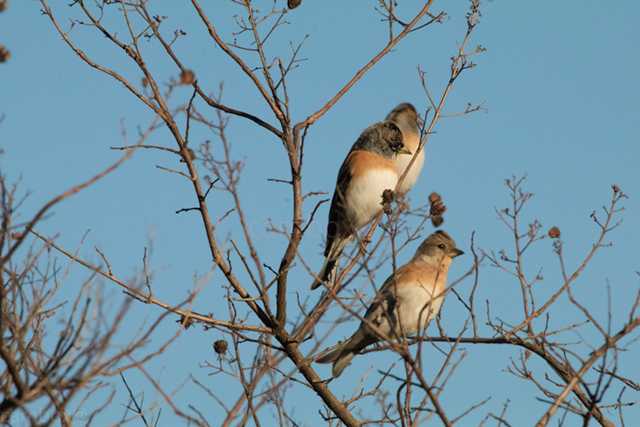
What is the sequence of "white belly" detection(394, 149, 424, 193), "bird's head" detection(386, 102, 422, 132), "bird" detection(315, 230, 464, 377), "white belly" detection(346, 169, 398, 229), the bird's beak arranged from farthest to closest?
"bird's head" detection(386, 102, 422, 132), "white belly" detection(394, 149, 424, 193), "white belly" detection(346, 169, 398, 229), the bird's beak, "bird" detection(315, 230, 464, 377)

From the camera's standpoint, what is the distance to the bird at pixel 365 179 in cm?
716

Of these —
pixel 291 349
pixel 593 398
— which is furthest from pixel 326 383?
pixel 593 398

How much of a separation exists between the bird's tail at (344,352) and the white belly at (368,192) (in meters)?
1.36

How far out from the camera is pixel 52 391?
10.3 feet

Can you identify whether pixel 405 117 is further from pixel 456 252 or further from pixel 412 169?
pixel 456 252

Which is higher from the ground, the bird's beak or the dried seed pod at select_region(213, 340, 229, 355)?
the bird's beak

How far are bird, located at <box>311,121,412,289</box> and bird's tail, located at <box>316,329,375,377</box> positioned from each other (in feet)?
3.52

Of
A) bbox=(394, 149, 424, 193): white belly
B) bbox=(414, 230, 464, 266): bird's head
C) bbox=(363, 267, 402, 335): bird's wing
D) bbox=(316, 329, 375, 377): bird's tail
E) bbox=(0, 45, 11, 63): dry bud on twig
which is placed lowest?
bbox=(0, 45, 11, 63): dry bud on twig

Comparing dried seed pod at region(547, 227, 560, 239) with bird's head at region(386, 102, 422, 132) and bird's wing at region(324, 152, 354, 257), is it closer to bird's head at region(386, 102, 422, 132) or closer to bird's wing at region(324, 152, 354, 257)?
bird's wing at region(324, 152, 354, 257)

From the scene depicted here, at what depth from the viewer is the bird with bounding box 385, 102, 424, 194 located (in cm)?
746

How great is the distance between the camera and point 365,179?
7.20 m

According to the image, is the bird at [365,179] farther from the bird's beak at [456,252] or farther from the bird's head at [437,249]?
the bird's beak at [456,252]

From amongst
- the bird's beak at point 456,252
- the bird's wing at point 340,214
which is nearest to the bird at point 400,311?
the bird's beak at point 456,252

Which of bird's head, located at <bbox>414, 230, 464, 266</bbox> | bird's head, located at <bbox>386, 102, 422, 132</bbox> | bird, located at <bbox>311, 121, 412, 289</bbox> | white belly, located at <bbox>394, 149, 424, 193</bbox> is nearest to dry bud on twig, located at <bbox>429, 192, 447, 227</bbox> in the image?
bird's head, located at <bbox>414, 230, 464, 266</bbox>
